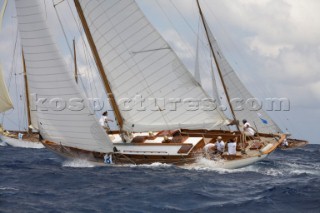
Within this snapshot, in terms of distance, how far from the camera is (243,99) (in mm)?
34562

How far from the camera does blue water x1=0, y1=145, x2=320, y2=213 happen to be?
15.8 meters

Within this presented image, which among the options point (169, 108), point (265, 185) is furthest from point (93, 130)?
point (265, 185)

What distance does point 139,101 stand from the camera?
2466cm

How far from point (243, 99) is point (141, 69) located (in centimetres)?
1255

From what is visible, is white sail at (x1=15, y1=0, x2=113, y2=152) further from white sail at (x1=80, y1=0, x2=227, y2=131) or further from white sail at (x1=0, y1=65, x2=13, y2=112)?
white sail at (x1=0, y1=65, x2=13, y2=112)

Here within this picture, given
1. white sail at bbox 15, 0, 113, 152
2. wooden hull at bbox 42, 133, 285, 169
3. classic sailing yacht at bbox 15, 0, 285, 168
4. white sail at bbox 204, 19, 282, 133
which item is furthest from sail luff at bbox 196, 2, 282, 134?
white sail at bbox 15, 0, 113, 152

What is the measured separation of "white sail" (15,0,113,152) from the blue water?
73.0 inches

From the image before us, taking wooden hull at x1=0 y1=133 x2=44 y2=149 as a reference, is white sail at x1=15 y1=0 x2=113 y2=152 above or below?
above

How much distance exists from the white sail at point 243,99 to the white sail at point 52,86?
39.4 feet

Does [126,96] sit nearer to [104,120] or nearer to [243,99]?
[104,120]

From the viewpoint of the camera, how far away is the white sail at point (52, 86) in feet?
72.9

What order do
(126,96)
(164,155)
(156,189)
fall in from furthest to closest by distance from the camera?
1. (126,96)
2. (164,155)
3. (156,189)

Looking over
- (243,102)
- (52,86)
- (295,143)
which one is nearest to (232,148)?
(52,86)

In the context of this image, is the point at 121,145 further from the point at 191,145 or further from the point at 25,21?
the point at 25,21
